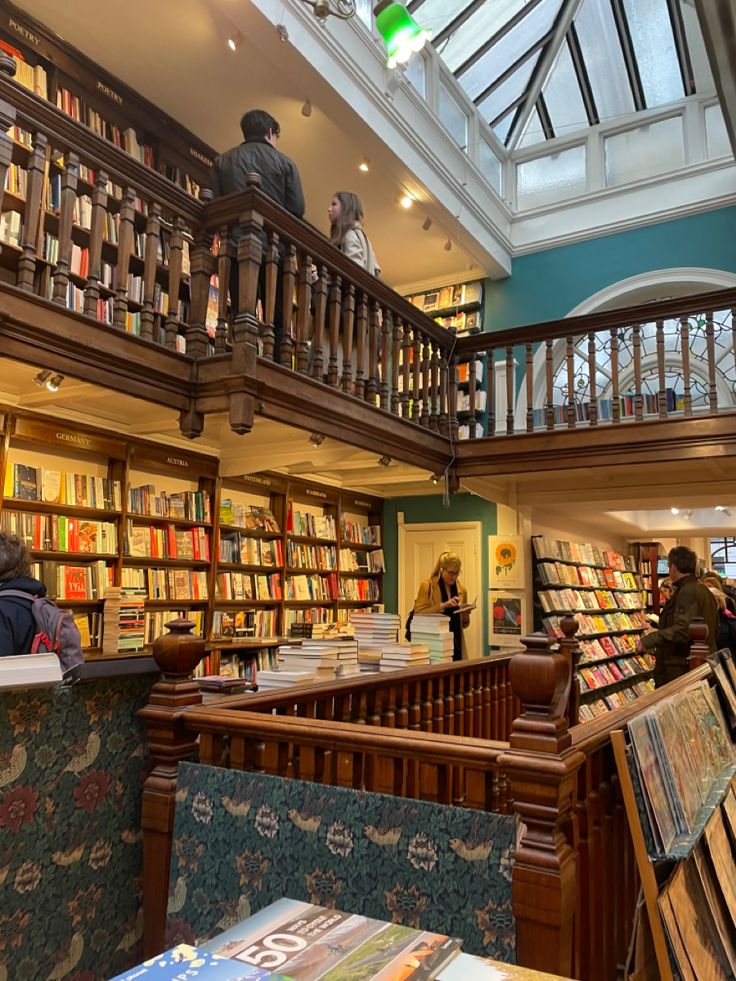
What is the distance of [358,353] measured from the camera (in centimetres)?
452

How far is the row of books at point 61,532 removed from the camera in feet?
13.5

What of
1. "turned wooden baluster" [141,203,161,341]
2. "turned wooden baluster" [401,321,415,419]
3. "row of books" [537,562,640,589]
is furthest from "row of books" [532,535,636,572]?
"turned wooden baluster" [141,203,161,341]

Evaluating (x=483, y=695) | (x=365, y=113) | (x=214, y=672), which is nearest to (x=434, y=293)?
(x=365, y=113)

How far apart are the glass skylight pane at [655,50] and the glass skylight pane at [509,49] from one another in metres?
0.80

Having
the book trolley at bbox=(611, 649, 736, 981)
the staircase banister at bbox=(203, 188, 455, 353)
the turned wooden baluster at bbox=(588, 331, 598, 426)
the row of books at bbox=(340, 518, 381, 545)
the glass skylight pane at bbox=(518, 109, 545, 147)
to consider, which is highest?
the glass skylight pane at bbox=(518, 109, 545, 147)

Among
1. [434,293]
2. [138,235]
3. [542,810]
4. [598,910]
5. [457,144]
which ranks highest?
[457,144]

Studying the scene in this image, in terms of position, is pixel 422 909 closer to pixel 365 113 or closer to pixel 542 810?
pixel 542 810

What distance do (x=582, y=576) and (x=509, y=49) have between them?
5.70 m

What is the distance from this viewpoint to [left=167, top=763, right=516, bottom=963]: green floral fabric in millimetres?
1361

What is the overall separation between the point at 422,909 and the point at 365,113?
226 inches

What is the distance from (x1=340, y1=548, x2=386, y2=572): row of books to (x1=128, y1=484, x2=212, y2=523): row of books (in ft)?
6.22

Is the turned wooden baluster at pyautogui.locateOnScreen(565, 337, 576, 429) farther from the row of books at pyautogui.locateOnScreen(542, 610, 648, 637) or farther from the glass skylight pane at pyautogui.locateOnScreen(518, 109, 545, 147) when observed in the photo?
the glass skylight pane at pyautogui.locateOnScreen(518, 109, 545, 147)

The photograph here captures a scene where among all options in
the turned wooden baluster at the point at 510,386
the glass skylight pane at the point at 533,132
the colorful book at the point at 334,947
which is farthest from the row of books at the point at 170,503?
the glass skylight pane at the point at 533,132

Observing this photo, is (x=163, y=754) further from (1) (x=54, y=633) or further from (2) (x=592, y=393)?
(2) (x=592, y=393)
